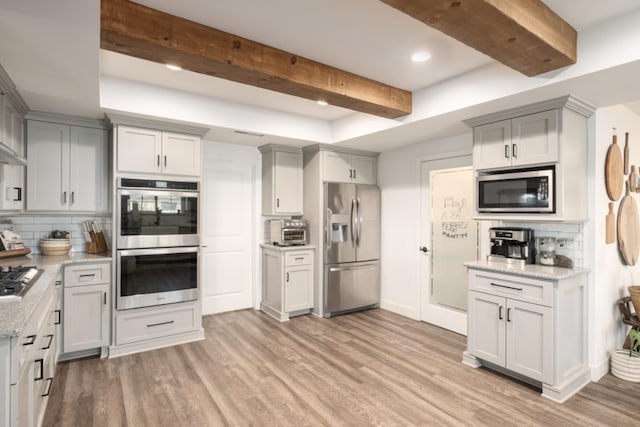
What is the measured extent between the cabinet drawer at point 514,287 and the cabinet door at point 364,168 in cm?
228

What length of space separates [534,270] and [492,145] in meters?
1.13

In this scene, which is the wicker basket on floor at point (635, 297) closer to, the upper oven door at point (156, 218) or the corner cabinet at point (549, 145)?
the corner cabinet at point (549, 145)

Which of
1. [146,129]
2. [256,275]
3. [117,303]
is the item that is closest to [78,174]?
[146,129]

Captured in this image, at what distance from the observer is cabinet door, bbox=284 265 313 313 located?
→ 4.58 meters

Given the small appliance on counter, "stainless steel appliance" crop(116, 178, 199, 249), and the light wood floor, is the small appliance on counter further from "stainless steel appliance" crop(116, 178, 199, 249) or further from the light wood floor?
"stainless steel appliance" crop(116, 178, 199, 249)

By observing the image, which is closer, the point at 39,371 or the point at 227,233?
the point at 39,371

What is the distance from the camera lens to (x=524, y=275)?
9.22 ft

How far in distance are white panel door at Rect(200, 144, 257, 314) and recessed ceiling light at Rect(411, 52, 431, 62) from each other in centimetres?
284

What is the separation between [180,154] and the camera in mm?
3742

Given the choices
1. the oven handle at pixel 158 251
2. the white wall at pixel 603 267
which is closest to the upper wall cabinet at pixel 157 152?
the oven handle at pixel 158 251

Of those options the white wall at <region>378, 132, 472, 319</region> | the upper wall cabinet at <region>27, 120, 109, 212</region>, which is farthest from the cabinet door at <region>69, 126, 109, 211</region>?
the white wall at <region>378, 132, 472, 319</region>

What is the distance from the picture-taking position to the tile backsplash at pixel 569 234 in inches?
120

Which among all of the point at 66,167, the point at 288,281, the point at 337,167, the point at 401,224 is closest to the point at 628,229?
the point at 401,224

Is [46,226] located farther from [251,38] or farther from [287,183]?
[251,38]
